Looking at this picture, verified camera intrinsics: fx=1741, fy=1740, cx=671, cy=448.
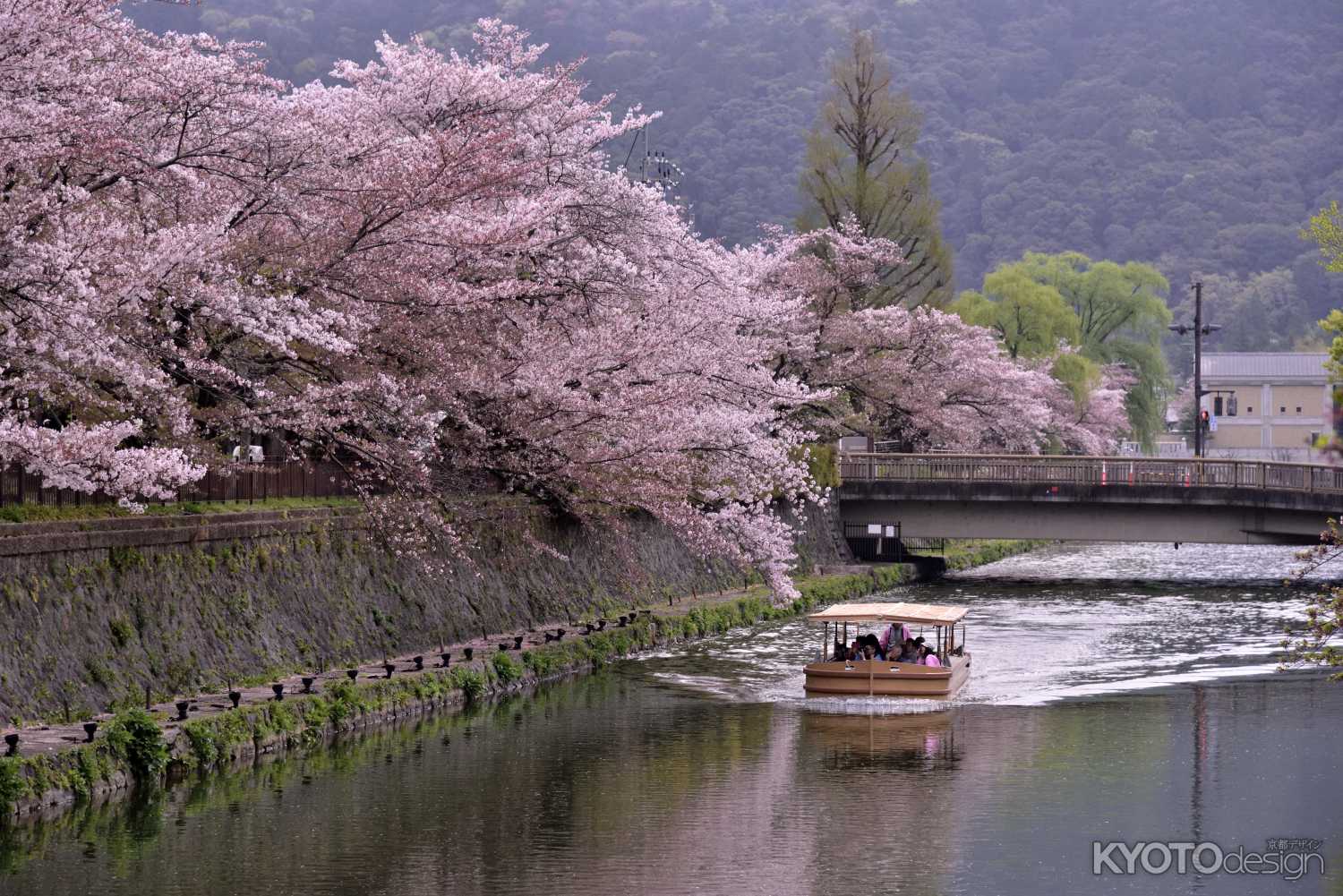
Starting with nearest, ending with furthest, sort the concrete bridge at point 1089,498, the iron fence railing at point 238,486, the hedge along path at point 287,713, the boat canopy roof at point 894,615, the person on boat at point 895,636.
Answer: the hedge along path at point 287,713 → the iron fence railing at point 238,486 → the boat canopy roof at point 894,615 → the person on boat at point 895,636 → the concrete bridge at point 1089,498

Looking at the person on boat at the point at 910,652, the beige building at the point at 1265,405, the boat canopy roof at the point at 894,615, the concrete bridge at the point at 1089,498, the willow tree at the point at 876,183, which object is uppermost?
the willow tree at the point at 876,183

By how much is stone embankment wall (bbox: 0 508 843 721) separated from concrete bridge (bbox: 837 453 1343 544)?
63.8 ft

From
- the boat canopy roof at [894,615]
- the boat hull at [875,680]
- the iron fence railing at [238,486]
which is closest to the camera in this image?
the iron fence railing at [238,486]

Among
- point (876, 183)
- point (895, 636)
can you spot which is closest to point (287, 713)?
point (895, 636)

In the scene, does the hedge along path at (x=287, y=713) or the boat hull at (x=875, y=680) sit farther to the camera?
the boat hull at (x=875, y=680)

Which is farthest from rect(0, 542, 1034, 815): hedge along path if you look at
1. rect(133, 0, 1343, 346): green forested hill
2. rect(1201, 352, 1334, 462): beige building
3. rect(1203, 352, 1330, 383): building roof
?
rect(133, 0, 1343, 346): green forested hill

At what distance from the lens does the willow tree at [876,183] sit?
62.5 meters

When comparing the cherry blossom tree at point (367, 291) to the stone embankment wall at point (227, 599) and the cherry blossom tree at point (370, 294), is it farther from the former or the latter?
the stone embankment wall at point (227, 599)

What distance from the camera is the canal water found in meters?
18.0

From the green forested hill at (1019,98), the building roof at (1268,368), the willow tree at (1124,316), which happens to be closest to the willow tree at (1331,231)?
the willow tree at (1124,316)

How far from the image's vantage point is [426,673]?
1101 inches

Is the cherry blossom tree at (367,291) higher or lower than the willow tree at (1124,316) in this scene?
lower

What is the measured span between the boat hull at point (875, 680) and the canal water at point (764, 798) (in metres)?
0.29

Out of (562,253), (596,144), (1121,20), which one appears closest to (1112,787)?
(562,253)
